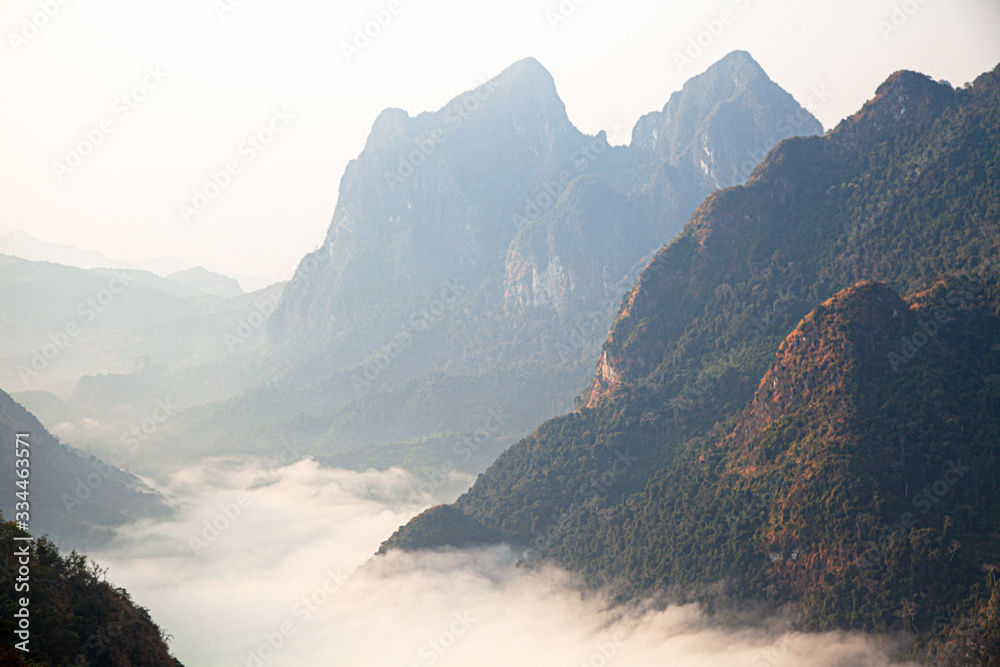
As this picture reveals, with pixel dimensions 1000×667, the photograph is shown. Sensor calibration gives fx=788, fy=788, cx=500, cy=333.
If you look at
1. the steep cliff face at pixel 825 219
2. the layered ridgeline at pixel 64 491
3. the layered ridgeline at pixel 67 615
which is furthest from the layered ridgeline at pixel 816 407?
the layered ridgeline at pixel 67 615

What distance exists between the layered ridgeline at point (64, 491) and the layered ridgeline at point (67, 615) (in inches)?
2687

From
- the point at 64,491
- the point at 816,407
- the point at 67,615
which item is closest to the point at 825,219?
the point at 816,407

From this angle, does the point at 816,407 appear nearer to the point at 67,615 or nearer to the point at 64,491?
the point at 67,615

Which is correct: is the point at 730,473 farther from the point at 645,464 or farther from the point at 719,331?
the point at 719,331

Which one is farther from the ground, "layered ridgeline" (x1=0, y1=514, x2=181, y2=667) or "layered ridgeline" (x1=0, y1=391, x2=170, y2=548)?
"layered ridgeline" (x1=0, y1=391, x2=170, y2=548)

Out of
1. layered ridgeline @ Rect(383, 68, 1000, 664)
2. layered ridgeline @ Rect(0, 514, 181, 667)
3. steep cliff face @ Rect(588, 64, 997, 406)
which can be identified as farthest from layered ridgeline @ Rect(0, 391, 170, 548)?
steep cliff face @ Rect(588, 64, 997, 406)

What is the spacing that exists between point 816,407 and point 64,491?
11412 cm

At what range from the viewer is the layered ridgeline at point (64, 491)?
11638 centimetres

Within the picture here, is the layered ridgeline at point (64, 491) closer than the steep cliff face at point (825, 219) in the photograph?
No

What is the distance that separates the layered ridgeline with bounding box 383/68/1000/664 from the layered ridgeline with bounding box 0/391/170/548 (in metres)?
53.2

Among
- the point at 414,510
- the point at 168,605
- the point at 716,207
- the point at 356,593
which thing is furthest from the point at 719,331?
the point at 168,605

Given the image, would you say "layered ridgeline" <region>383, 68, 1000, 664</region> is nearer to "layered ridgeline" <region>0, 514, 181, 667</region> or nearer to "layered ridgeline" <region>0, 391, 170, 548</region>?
"layered ridgeline" <region>0, 391, 170, 548</region>

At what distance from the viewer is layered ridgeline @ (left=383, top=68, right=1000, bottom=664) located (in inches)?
2827

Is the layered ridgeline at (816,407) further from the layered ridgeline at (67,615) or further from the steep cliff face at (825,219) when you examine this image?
A: the layered ridgeline at (67,615)
